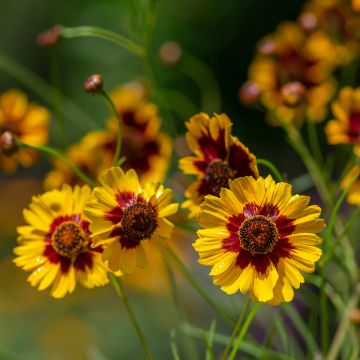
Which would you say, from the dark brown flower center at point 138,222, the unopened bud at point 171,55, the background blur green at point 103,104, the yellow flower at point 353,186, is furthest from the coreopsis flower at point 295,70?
the background blur green at point 103,104

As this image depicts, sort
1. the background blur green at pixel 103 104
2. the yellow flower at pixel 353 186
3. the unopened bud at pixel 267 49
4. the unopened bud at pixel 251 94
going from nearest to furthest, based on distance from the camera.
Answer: the yellow flower at pixel 353 186
the unopened bud at pixel 251 94
the unopened bud at pixel 267 49
the background blur green at pixel 103 104

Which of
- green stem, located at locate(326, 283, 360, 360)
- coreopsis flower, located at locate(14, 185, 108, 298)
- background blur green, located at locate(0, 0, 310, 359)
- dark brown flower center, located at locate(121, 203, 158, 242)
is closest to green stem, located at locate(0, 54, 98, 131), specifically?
coreopsis flower, located at locate(14, 185, 108, 298)

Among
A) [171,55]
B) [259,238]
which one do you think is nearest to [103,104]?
[171,55]

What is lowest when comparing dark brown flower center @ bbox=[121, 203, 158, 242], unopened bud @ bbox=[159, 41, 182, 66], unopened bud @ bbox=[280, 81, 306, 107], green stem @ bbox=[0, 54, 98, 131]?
dark brown flower center @ bbox=[121, 203, 158, 242]

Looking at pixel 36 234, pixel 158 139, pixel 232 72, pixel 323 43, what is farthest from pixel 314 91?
pixel 232 72

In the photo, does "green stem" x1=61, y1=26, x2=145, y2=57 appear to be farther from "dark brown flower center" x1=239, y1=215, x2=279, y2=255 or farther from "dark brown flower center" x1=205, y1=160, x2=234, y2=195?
"dark brown flower center" x1=239, y1=215, x2=279, y2=255

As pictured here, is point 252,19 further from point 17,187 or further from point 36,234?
point 36,234

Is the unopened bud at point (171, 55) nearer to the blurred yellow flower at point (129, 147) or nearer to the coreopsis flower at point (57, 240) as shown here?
the blurred yellow flower at point (129, 147)
